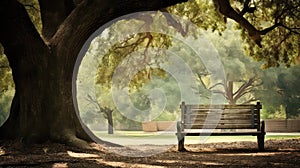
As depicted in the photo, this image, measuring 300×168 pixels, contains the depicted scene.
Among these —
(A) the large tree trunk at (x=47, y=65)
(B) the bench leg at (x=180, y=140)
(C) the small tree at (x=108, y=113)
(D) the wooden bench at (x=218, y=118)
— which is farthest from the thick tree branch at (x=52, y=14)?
(C) the small tree at (x=108, y=113)

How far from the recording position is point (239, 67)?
45531 millimetres

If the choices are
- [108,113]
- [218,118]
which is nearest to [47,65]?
[218,118]

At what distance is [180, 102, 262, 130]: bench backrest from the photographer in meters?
14.2

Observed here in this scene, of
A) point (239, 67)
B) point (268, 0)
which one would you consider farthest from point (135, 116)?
point (268, 0)

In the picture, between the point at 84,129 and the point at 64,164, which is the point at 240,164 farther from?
the point at 84,129

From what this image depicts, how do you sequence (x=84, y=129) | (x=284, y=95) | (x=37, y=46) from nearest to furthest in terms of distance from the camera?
(x=37, y=46)
(x=84, y=129)
(x=284, y=95)

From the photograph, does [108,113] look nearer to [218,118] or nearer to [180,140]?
[218,118]

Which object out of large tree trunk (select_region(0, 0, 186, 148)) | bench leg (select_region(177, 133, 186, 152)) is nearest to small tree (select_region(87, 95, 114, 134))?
bench leg (select_region(177, 133, 186, 152))

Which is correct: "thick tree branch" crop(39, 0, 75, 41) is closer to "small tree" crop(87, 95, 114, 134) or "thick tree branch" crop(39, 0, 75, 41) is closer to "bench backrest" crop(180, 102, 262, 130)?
"bench backrest" crop(180, 102, 262, 130)

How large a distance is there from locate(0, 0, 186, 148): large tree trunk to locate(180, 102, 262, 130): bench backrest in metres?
3.00

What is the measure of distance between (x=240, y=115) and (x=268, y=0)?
8.14m

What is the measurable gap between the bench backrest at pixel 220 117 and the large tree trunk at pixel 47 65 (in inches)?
118

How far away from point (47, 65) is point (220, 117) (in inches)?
204

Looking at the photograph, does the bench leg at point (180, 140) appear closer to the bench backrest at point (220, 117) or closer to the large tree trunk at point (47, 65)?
the bench backrest at point (220, 117)
